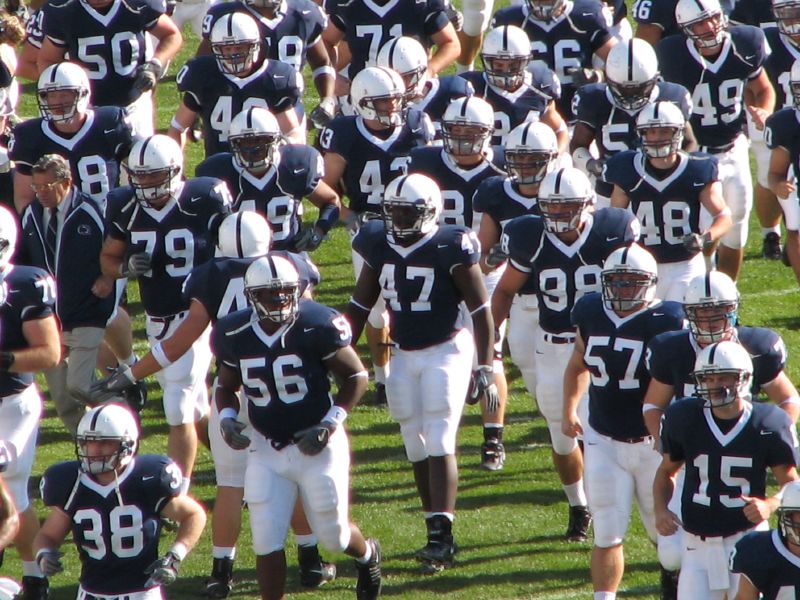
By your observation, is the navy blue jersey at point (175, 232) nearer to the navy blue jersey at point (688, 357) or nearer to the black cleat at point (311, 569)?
the black cleat at point (311, 569)

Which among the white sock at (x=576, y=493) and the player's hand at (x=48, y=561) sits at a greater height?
the player's hand at (x=48, y=561)

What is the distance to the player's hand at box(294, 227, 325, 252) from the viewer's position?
8805 mm

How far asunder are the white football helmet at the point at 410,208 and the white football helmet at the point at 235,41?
233cm

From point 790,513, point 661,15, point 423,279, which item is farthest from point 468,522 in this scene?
point 661,15

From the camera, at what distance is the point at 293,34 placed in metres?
10.7

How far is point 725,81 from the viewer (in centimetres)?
1030

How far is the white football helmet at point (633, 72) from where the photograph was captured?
9633 mm

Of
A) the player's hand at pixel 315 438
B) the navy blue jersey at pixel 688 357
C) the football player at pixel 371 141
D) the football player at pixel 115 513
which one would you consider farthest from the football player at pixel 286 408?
the football player at pixel 371 141

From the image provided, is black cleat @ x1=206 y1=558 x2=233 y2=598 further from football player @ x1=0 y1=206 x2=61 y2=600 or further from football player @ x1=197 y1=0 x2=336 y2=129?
football player @ x1=197 y1=0 x2=336 y2=129

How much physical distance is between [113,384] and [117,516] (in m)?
1.35

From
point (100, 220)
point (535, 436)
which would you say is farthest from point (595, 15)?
point (100, 220)

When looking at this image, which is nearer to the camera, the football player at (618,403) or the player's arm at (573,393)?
the football player at (618,403)

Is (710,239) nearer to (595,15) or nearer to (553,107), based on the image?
(553,107)

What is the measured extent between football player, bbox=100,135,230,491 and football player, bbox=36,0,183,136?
2.28 m
